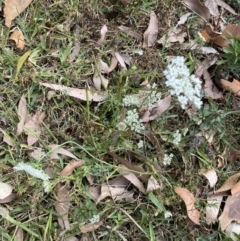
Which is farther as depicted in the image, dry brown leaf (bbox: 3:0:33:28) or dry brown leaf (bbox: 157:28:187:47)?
dry brown leaf (bbox: 157:28:187:47)

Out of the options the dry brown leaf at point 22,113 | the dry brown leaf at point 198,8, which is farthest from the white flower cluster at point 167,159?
the dry brown leaf at point 198,8

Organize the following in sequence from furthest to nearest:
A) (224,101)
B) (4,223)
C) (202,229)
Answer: (224,101)
(202,229)
(4,223)

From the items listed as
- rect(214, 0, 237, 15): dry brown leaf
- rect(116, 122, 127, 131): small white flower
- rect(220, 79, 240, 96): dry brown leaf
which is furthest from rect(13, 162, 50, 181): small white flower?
rect(214, 0, 237, 15): dry brown leaf

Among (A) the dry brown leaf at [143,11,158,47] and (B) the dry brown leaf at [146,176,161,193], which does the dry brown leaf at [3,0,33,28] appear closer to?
(A) the dry brown leaf at [143,11,158,47]

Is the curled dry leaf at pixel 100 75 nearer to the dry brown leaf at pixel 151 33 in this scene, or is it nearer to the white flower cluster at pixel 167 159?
the dry brown leaf at pixel 151 33

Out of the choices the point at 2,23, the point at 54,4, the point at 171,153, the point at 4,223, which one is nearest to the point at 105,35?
the point at 54,4

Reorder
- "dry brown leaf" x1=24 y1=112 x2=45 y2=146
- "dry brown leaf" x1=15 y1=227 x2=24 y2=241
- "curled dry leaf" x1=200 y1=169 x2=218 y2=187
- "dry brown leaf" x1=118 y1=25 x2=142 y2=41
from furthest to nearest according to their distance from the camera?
"dry brown leaf" x1=118 y1=25 x2=142 y2=41, "curled dry leaf" x1=200 y1=169 x2=218 y2=187, "dry brown leaf" x1=24 y1=112 x2=45 y2=146, "dry brown leaf" x1=15 y1=227 x2=24 y2=241

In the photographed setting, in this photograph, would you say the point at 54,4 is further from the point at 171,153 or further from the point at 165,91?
the point at 171,153
